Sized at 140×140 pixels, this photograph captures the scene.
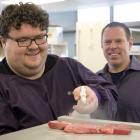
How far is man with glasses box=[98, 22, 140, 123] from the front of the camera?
6.09 ft

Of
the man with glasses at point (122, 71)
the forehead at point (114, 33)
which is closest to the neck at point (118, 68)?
the man with glasses at point (122, 71)

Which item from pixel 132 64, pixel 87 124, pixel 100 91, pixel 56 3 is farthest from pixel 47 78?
pixel 56 3

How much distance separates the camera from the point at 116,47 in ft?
6.76

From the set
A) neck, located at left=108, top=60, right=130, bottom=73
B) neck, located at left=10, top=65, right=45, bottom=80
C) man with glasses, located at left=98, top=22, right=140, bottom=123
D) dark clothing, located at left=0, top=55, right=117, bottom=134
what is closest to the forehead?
man with glasses, located at left=98, top=22, right=140, bottom=123

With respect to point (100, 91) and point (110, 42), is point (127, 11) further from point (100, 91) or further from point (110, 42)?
point (100, 91)

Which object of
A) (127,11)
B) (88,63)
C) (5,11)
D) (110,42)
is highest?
(127,11)

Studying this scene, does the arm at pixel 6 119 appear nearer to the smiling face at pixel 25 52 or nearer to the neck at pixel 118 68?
the smiling face at pixel 25 52

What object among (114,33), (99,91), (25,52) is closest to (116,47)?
(114,33)

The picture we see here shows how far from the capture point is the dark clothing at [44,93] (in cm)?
103

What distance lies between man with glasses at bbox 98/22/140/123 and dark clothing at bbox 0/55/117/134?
66cm

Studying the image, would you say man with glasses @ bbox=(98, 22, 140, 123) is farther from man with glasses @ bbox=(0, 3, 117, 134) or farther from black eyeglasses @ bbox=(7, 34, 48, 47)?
black eyeglasses @ bbox=(7, 34, 48, 47)

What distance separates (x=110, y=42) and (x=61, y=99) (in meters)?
1.03

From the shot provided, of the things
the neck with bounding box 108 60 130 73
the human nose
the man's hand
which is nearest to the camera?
the man's hand

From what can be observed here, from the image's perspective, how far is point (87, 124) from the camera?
2.81 feet
